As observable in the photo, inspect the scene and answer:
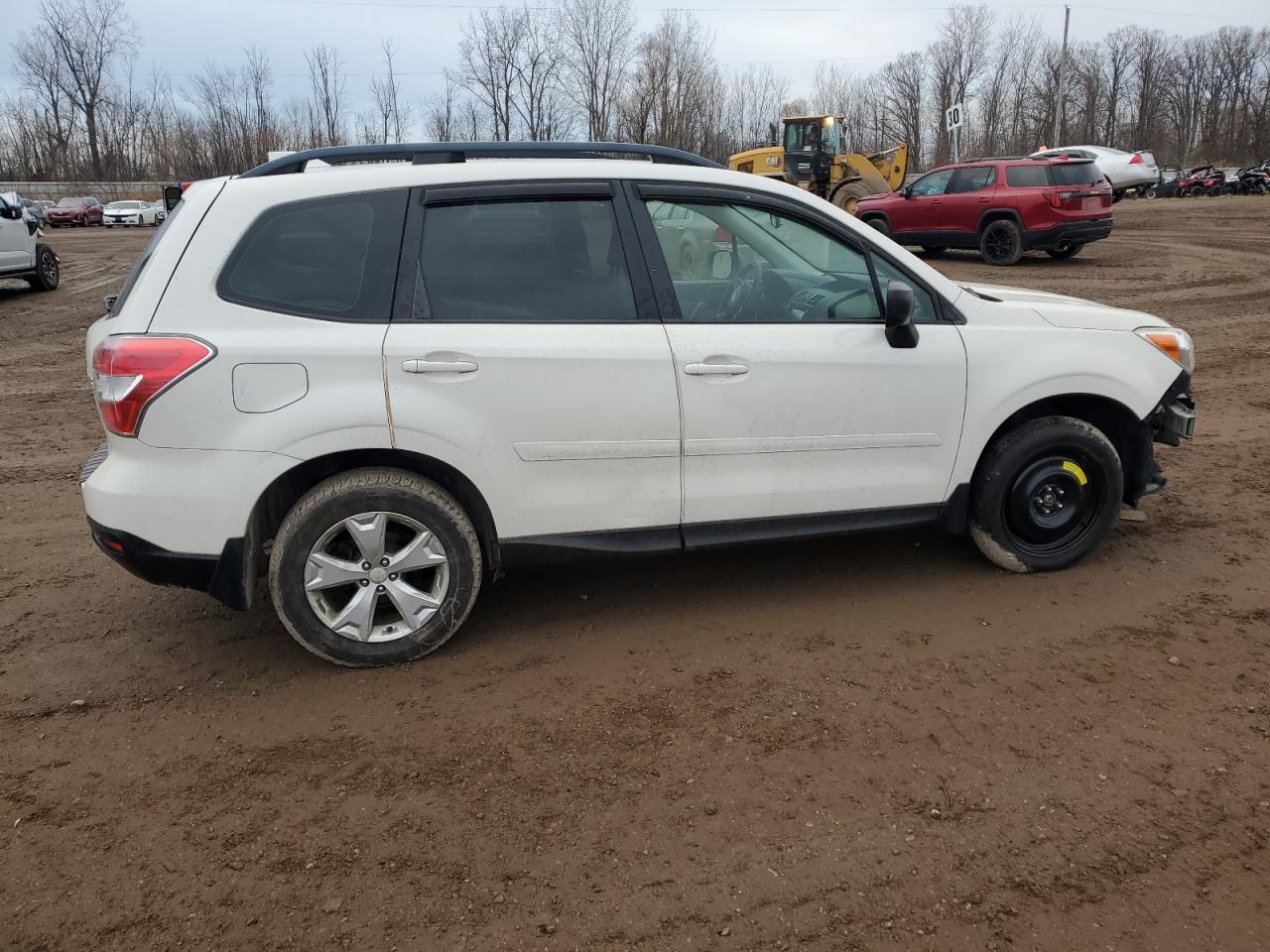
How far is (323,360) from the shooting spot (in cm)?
336

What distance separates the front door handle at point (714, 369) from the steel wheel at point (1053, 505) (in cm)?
146

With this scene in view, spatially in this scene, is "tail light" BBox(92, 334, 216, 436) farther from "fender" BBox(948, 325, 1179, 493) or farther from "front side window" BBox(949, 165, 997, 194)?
"front side window" BBox(949, 165, 997, 194)

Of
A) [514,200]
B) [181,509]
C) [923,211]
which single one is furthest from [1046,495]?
[923,211]

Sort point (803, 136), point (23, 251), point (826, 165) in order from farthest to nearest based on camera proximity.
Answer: point (803, 136) < point (826, 165) < point (23, 251)

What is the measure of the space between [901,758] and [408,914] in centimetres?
157

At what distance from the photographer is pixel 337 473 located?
3.54 metres

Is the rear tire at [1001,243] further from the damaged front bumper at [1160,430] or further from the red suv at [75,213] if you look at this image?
the red suv at [75,213]

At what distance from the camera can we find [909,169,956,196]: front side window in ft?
56.8

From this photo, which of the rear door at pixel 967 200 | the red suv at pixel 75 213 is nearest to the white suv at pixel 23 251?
the rear door at pixel 967 200

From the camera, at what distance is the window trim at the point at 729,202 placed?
3.75m

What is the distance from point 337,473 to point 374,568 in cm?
39

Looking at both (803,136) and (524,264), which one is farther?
(803,136)

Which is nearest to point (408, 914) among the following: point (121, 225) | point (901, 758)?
point (901, 758)

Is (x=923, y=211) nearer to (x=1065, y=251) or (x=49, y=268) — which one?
(x=1065, y=251)
